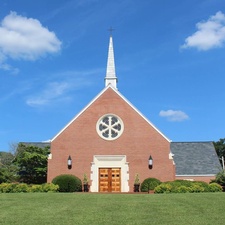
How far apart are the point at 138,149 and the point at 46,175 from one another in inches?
372

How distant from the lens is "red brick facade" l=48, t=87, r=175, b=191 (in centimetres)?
3192

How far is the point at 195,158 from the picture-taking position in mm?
41969

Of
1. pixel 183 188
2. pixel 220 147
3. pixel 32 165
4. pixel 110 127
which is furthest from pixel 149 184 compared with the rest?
pixel 220 147

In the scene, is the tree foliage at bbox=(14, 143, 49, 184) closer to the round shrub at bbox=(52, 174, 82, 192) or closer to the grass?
the round shrub at bbox=(52, 174, 82, 192)

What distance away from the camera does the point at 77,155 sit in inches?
1272

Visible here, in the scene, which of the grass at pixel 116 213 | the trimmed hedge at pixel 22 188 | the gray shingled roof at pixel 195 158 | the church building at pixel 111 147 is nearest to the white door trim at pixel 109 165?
the church building at pixel 111 147

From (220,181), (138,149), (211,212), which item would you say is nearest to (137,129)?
(138,149)

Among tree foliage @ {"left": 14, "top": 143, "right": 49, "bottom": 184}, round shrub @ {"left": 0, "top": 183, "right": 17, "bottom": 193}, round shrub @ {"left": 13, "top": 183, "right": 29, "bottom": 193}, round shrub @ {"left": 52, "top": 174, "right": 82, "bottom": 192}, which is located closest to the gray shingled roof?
round shrub @ {"left": 52, "top": 174, "right": 82, "bottom": 192}

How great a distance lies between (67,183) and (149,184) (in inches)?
259

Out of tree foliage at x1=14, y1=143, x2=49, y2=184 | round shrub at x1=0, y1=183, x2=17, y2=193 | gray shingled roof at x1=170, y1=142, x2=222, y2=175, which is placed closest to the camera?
round shrub at x1=0, y1=183, x2=17, y2=193

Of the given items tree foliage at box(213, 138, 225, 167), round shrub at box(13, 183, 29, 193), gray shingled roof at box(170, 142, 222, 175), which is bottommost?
round shrub at box(13, 183, 29, 193)

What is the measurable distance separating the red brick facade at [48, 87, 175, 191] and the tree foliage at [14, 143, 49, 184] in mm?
2866

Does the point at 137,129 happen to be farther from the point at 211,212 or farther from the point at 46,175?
the point at 211,212

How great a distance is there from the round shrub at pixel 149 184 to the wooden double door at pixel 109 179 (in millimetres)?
2324
